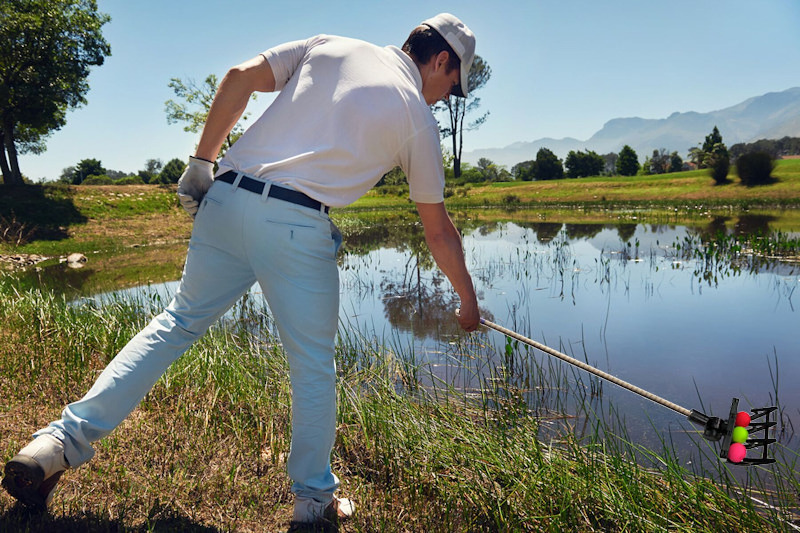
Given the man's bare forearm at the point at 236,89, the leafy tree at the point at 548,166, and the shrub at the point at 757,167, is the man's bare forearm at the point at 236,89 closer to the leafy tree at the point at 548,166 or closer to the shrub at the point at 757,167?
the shrub at the point at 757,167

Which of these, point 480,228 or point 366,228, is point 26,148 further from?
point 480,228

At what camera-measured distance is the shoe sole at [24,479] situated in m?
1.82

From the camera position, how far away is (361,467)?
2572mm

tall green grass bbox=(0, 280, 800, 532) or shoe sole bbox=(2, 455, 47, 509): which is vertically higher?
shoe sole bbox=(2, 455, 47, 509)

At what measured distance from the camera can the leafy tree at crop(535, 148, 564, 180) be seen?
4603 centimetres

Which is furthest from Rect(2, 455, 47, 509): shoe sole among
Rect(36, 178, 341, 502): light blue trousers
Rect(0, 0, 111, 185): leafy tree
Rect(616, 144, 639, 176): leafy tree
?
Rect(616, 144, 639, 176): leafy tree

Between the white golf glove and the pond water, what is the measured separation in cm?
248

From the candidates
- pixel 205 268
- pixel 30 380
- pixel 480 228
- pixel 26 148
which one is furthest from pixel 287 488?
pixel 26 148

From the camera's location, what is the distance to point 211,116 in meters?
2.07

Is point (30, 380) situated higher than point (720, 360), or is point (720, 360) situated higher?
point (30, 380)

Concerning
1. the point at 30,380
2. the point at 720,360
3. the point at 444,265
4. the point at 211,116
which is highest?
the point at 211,116

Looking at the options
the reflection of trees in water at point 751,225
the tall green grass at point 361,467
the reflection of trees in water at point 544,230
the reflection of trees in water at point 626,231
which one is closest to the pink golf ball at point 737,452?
the tall green grass at point 361,467

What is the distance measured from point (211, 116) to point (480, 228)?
16.9 metres

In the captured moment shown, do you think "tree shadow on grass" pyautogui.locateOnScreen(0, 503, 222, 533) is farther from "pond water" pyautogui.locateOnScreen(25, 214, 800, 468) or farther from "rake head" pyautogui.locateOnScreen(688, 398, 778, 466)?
"pond water" pyautogui.locateOnScreen(25, 214, 800, 468)
